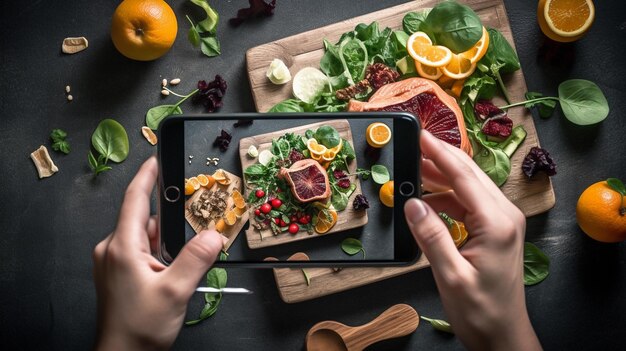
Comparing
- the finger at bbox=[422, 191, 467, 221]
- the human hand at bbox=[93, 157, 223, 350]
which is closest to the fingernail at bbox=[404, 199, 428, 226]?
the finger at bbox=[422, 191, 467, 221]

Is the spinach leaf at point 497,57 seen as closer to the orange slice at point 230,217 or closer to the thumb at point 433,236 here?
the thumb at point 433,236

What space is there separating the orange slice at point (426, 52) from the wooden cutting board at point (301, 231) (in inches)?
12.5

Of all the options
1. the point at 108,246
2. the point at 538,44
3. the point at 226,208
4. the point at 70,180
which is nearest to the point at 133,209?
the point at 108,246

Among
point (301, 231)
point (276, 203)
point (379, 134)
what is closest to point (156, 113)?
point (276, 203)

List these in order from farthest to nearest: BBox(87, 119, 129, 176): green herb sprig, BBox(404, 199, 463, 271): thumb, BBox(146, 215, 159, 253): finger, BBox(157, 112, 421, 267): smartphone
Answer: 1. BBox(87, 119, 129, 176): green herb sprig
2. BBox(157, 112, 421, 267): smartphone
3. BBox(146, 215, 159, 253): finger
4. BBox(404, 199, 463, 271): thumb

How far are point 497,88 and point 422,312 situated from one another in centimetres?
80

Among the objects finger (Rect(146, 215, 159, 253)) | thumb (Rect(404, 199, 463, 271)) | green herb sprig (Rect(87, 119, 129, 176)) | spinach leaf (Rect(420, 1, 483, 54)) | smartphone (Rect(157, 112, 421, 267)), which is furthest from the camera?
green herb sprig (Rect(87, 119, 129, 176))

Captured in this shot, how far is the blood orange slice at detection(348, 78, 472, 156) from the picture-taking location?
1.83 m

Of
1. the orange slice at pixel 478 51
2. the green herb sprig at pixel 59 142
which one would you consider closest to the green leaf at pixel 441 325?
the orange slice at pixel 478 51

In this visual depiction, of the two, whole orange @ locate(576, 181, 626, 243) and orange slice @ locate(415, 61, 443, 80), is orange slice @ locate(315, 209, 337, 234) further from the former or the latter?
whole orange @ locate(576, 181, 626, 243)

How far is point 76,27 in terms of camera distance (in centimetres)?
209

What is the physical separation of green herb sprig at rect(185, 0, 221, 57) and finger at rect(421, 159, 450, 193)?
898 mm

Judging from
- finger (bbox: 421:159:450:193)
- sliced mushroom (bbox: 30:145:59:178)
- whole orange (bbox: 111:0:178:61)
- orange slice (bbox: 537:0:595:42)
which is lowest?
sliced mushroom (bbox: 30:145:59:178)

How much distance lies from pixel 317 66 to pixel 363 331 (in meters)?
0.90
